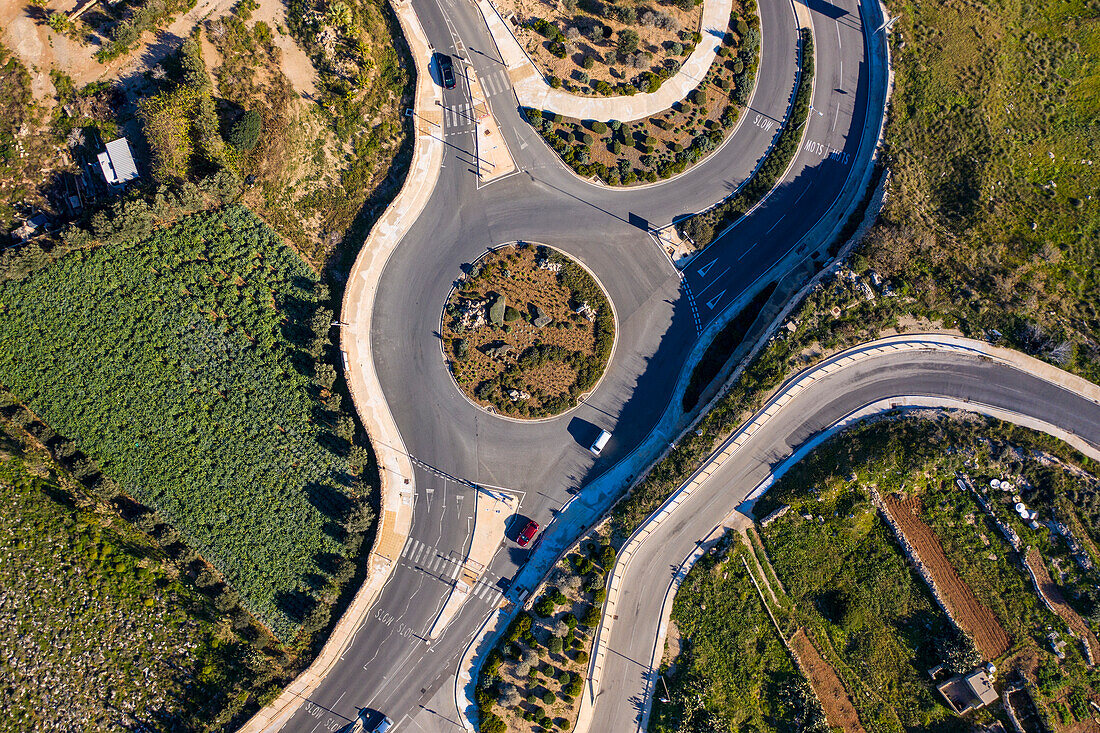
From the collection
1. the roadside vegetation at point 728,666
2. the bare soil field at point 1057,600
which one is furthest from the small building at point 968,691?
the roadside vegetation at point 728,666

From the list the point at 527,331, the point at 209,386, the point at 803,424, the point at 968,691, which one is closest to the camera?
the point at 968,691

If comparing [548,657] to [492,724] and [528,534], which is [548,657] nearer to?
[492,724]

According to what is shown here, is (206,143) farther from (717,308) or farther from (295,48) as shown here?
(717,308)

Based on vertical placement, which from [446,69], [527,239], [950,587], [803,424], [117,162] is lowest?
[950,587]

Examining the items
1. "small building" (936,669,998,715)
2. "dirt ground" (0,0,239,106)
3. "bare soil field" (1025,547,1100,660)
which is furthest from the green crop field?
"bare soil field" (1025,547,1100,660)

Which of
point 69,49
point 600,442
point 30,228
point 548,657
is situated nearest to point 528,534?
point 600,442

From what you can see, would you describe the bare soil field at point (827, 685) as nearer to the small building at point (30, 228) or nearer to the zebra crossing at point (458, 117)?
the zebra crossing at point (458, 117)
